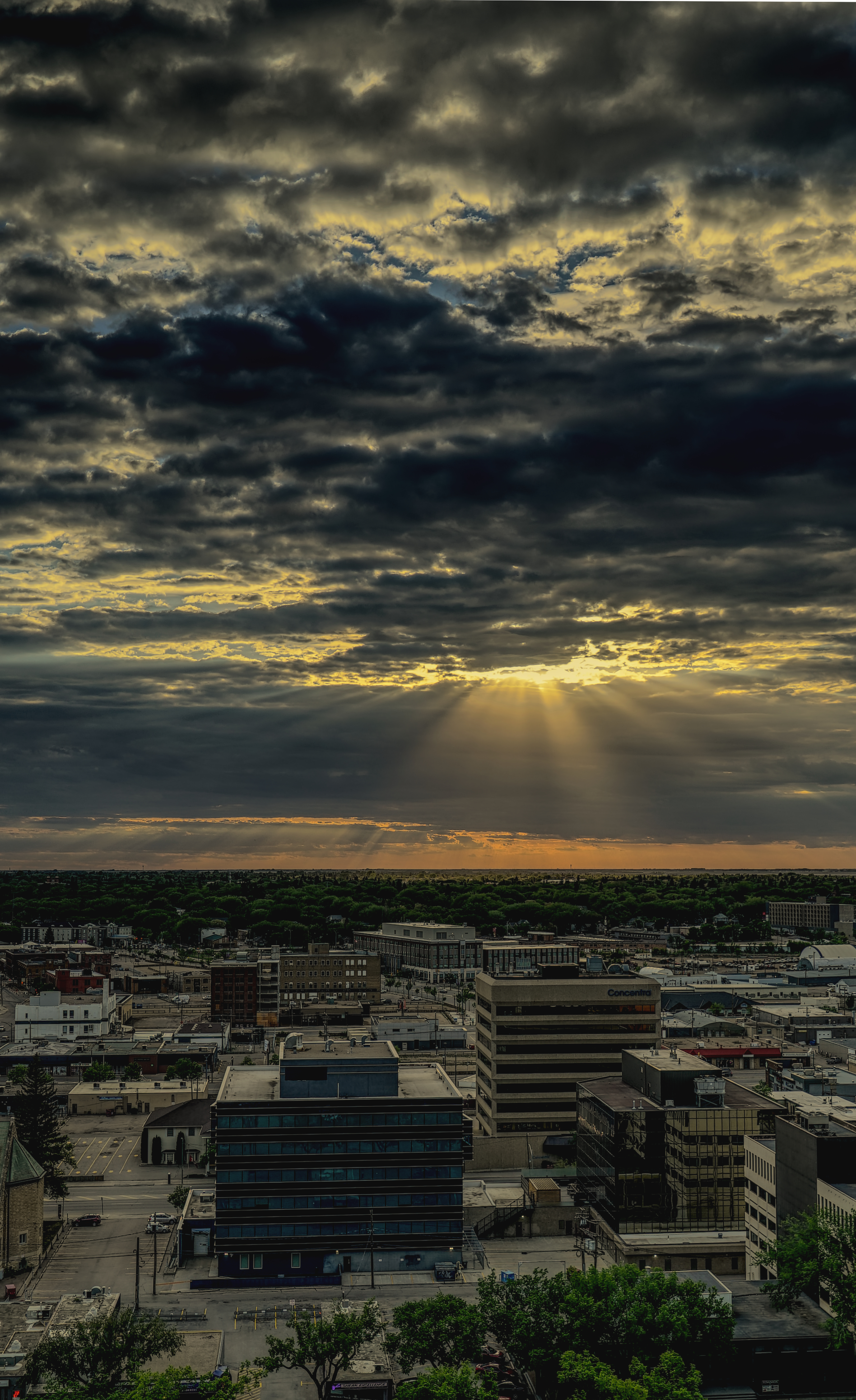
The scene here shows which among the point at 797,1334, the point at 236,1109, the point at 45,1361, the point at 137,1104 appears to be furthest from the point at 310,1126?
the point at 137,1104

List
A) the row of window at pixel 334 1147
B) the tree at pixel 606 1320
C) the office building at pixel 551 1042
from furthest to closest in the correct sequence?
the office building at pixel 551 1042
the row of window at pixel 334 1147
the tree at pixel 606 1320

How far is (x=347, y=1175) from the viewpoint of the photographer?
10888 centimetres

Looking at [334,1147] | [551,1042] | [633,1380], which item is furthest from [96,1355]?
[551,1042]

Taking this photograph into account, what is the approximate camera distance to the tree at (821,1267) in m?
79.4

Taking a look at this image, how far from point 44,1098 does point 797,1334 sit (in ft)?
287

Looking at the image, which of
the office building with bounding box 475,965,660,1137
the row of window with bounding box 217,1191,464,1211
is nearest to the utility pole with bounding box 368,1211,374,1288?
the row of window with bounding box 217,1191,464,1211

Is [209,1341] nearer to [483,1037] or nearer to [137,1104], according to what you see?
[483,1037]

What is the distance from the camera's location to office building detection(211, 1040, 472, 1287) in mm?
106938

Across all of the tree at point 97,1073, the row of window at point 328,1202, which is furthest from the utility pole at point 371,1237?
the tree at point 97,1073

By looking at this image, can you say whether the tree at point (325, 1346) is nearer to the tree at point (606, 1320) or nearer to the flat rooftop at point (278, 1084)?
the tree at point (606, 1320)

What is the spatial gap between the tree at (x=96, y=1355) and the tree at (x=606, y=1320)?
21.6 meters

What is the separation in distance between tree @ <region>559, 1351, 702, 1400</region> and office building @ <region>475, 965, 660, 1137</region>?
66.9 metres

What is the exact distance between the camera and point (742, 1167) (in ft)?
354

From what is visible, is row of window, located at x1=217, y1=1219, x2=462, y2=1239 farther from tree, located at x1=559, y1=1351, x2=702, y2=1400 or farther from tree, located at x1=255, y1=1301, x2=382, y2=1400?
tree, located at x1=559, y1=1351, x2=702, y2=1400
